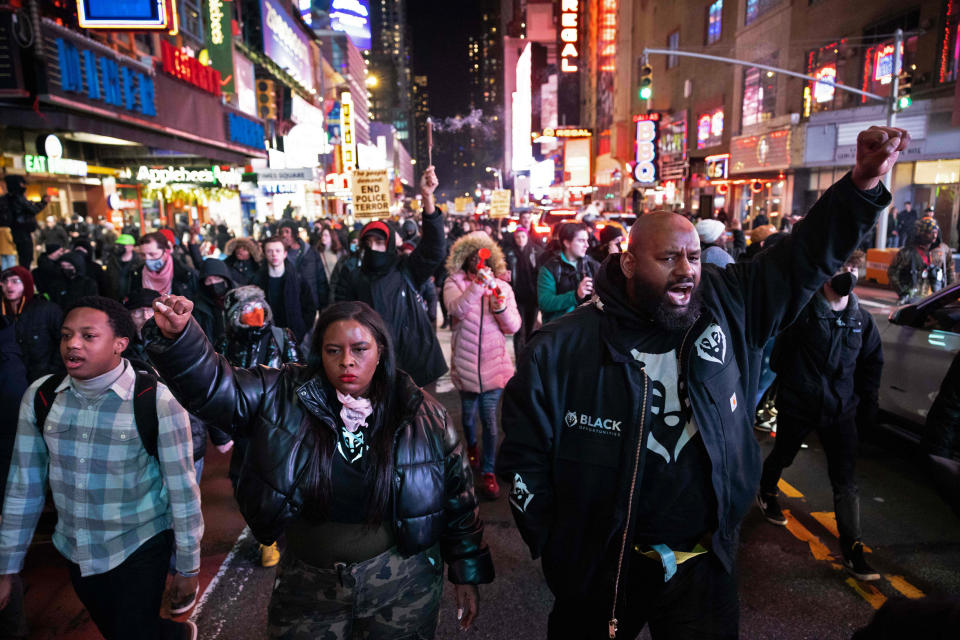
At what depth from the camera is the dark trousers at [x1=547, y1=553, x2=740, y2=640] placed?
2461 mm

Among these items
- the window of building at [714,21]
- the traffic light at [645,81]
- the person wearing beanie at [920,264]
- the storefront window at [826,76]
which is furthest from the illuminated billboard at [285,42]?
the person wearing beanie at [920,264]

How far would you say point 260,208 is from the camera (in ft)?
152

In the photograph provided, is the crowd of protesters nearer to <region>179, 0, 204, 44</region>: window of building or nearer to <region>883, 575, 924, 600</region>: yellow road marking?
<region>883, 575, 924, 600</region>: yellow road marking

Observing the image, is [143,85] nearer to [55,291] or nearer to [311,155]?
[55,291]

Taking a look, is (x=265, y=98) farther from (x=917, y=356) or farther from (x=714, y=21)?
(x=917, y=356)

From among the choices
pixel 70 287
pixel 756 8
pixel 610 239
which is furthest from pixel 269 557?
pixel 756 8

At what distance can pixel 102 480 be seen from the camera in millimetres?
2738

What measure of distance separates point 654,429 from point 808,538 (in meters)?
3.24

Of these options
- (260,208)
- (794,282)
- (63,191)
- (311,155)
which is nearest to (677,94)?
(311,155)

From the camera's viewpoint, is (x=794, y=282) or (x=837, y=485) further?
(x=837, y=485)

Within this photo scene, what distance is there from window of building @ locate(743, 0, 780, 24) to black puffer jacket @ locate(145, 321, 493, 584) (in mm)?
35747

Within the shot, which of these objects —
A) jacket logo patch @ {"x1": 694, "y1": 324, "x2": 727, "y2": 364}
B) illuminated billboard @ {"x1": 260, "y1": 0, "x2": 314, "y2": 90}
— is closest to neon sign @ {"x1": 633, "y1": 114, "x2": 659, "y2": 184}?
illuminated billboard @ {"x1": 260, "y1": 0, "x2": 314, "y2": 90}

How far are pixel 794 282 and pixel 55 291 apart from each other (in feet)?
29.9

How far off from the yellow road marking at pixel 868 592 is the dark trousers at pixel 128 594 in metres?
4.00
